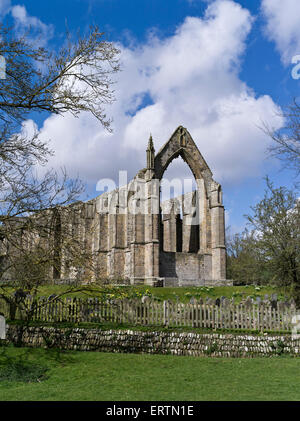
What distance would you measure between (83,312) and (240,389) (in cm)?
823

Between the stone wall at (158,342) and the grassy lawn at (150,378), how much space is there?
0.64 m

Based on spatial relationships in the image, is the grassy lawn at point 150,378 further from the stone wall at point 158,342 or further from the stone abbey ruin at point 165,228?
the stone abbey ruin at point 165,228

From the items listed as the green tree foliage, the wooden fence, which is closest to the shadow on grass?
the wooden fence

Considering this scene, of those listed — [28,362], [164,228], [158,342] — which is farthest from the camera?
[164,228]

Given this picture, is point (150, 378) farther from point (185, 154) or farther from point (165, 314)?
point (185, 154)

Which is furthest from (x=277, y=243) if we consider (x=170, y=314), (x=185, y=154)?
(x=185, y=154)

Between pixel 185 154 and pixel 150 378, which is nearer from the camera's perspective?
pixel 150 378

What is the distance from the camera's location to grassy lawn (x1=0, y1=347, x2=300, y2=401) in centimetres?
859

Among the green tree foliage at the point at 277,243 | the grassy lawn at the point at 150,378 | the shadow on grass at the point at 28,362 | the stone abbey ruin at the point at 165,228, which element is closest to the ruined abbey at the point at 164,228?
the stone abbey ruin at the point at 165,228

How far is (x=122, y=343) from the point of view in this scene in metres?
14.3

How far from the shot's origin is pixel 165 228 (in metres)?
40.0

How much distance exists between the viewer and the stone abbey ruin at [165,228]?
34.6m

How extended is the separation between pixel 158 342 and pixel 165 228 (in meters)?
26.0

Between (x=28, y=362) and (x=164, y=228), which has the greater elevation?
(x=164, y=228)
